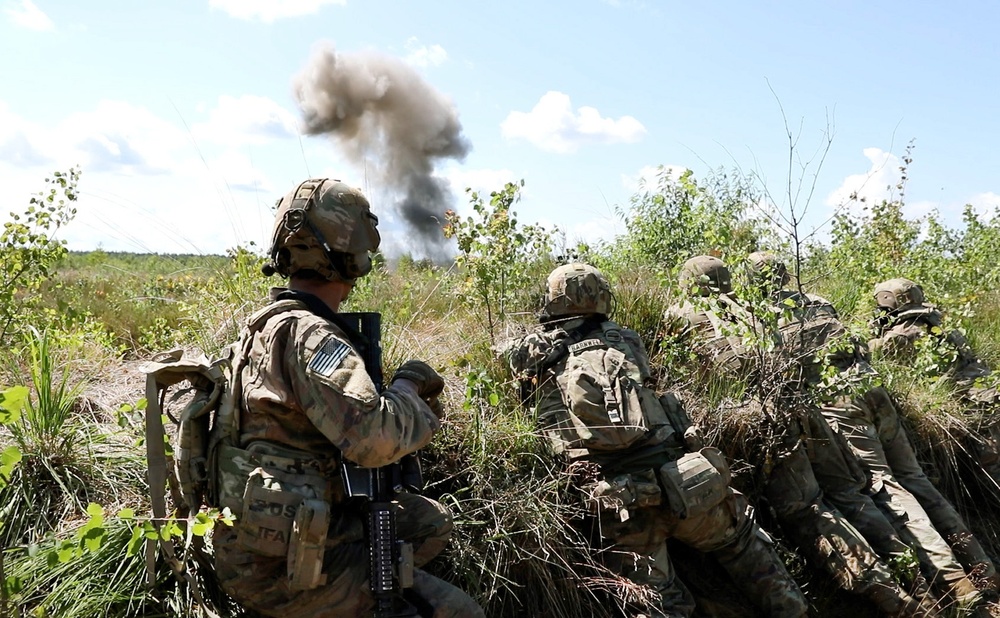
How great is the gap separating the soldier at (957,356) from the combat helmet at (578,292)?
116 inches

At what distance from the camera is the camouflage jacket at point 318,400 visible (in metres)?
2.86

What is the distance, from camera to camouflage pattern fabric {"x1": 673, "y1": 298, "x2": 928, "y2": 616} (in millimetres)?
5129

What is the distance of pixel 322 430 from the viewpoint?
2.88m

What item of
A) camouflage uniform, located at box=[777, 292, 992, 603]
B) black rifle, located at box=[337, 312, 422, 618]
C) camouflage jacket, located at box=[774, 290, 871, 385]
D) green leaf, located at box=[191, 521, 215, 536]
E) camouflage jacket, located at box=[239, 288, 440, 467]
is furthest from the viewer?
camouflage uniform, located at box=[777, 292, 992, 603]

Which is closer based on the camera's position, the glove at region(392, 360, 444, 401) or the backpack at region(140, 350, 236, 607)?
the backpack at region(140, 350, 236, 607)

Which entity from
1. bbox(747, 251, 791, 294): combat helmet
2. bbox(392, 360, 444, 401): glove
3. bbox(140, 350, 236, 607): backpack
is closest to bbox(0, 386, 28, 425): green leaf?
bbox(140, 350, 236, 607): backpack

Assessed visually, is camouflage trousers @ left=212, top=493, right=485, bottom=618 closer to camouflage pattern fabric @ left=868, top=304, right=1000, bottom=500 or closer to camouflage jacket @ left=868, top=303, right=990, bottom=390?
camouflage pattern fabric @ left=868, top=304, right=1000, bottom=500

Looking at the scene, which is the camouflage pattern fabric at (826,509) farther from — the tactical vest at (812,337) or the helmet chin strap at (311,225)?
the helmet chin strap at (311,225)

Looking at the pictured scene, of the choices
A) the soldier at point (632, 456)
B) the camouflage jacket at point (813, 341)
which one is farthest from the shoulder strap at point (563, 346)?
the camouflage jacket at point (813, 341)

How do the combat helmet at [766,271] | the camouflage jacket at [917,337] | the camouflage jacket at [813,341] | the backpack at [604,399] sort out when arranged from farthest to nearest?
the camouflage jacket at [917,337], the camouflage jacket at [813,341], the combat helmet at [766,271], the backpack at [604,399]

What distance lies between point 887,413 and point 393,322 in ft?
12.0

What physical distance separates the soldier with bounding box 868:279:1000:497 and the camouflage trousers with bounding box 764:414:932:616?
71.9 inches

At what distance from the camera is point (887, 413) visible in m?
6.26

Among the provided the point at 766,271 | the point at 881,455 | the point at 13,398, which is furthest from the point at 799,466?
the point at 13,398
